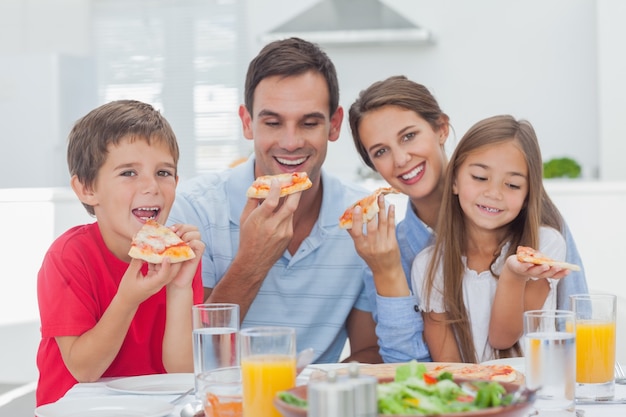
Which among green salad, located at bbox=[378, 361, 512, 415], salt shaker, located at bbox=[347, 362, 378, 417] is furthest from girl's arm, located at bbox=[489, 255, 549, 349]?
salt shaker, located at bbox=[347, 362, 378, 417]

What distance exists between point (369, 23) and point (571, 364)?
5425 mm

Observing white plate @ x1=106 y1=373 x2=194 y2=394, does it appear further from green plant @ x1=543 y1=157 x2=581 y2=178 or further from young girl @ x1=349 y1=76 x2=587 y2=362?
green plant @ x1=543 y1=157 x2=581 y2=178

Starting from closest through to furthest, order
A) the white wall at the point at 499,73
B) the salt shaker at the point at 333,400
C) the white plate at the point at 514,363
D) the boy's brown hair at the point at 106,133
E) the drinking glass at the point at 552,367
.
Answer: the salt shaker at the point at 333,400 → the drinking glass at the point at 552,367 → the white plate at the point at 514,363 → the boy's brown hair at the point at 106,133 → the white wall at the point at 499,73

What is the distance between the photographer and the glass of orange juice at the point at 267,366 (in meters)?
1.08

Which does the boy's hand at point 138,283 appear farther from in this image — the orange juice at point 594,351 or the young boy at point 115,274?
the orange juice at point 594,351

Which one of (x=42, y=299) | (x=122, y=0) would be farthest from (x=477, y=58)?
(x=42, y=299)

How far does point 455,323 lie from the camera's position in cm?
196

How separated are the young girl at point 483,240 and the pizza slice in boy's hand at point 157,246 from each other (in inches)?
24.6

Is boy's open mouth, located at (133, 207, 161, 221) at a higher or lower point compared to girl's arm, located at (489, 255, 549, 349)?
higher

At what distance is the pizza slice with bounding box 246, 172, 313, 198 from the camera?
1979 millimetres

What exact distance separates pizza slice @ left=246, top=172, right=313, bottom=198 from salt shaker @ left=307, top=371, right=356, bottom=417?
3.60 ft

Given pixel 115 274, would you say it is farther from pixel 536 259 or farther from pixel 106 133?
pixel 536 259

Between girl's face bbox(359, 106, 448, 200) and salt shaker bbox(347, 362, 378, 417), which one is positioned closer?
salt shaker bbox(347, 362, 378, 417)

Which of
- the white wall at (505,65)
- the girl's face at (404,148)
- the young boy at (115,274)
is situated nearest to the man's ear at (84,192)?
the young boy at (115,274)
